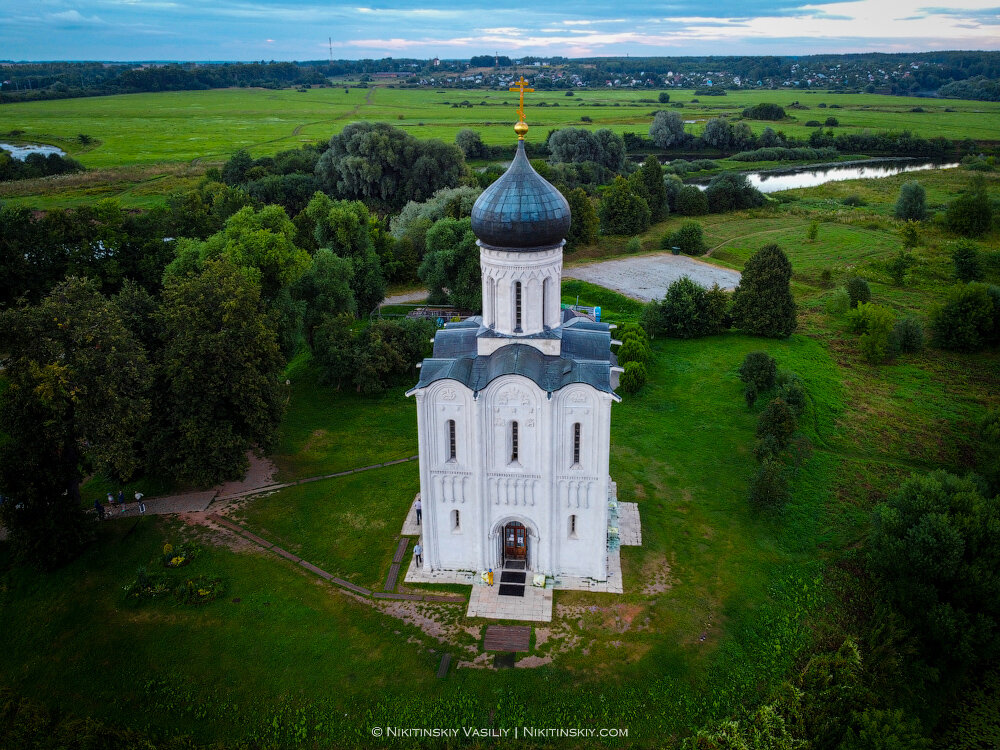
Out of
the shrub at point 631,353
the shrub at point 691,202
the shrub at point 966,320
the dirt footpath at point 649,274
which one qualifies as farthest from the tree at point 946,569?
the shrub at point 691,202

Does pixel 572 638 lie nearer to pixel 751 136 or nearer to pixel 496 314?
pixel 496 314

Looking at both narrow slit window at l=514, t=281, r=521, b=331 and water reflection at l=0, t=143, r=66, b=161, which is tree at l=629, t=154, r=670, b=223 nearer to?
narrow slit window at l=514, t=281, r=521, b=331

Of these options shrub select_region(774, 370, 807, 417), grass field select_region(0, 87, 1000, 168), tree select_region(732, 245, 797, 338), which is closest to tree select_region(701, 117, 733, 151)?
grass field select_region(0, 87, 1000, 168)

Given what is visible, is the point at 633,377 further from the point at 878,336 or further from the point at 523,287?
the point at 878,336

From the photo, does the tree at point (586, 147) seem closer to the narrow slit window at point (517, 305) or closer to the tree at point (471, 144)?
the tree at point (471, 144)

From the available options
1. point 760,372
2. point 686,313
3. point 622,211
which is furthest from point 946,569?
point 622,211

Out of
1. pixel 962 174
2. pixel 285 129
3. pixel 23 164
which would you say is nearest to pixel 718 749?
pixel 23 164

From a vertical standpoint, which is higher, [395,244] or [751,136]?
[751,136]
